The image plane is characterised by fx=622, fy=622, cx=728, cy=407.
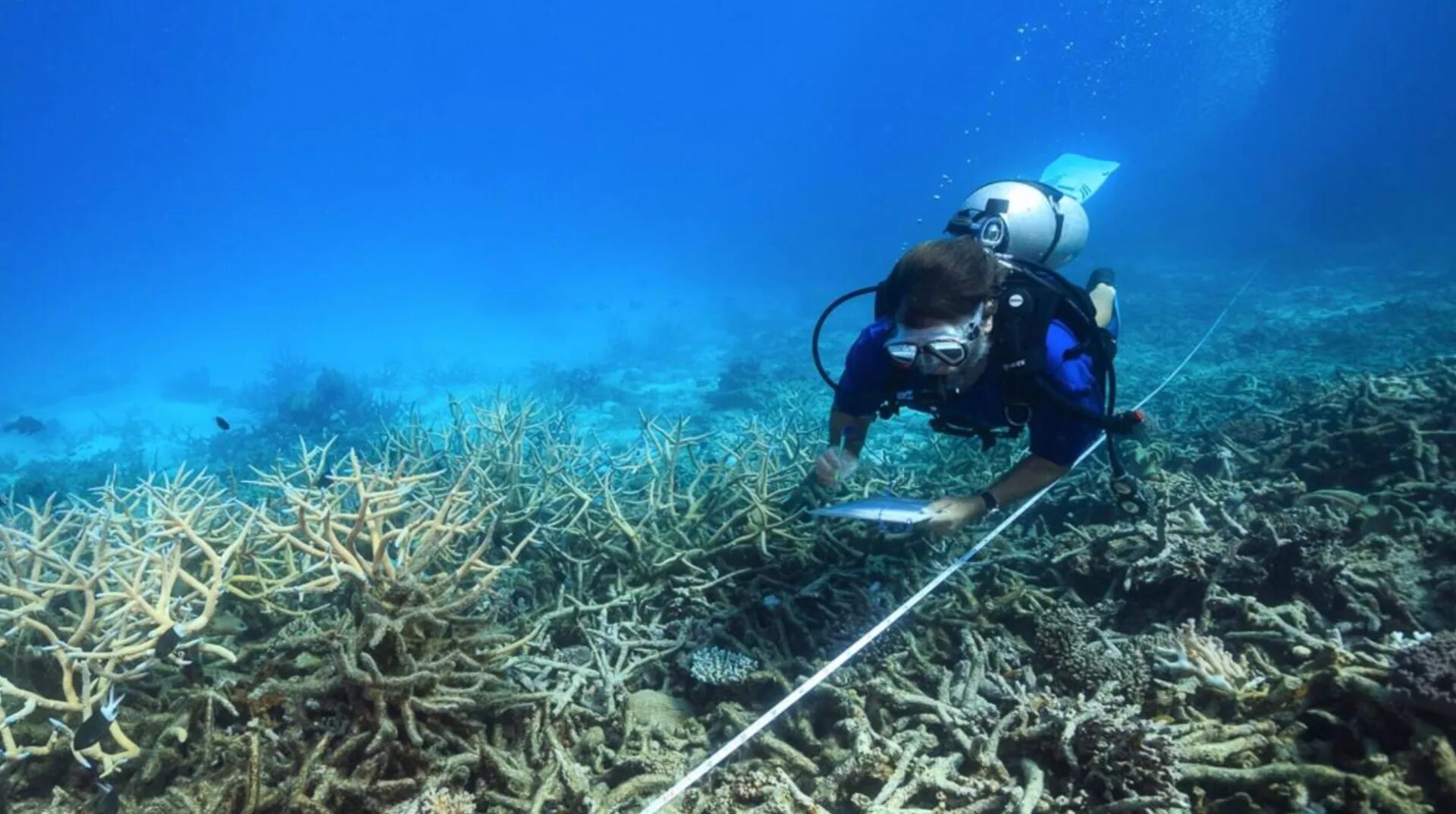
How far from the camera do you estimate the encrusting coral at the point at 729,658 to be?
2.22 m

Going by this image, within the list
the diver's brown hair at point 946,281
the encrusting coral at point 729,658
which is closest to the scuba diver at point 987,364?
the diver's brown hair at point 946,281

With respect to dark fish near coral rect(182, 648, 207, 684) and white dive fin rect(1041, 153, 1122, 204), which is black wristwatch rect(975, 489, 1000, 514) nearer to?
white dive fin rect(1041, 153, 1122, 204)

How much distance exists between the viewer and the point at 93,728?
229cm

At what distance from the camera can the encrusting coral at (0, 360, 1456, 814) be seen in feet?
7.27

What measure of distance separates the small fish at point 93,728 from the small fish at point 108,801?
159 millimetres

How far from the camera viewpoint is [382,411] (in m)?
15.6

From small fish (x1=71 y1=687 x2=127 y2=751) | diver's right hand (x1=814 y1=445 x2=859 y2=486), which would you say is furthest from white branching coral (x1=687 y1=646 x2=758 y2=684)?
small fish (x1=71 y1=687 x2=127 y2=751)

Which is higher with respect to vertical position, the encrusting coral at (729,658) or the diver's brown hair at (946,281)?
the diver's brown hair at (946,281)

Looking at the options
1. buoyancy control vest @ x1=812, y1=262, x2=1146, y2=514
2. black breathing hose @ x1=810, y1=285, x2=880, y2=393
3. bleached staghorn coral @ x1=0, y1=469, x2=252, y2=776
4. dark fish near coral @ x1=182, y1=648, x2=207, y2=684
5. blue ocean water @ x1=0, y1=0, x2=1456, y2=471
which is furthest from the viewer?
blue ocean water @ x1=0, y1=0, x2=1456, y2=471

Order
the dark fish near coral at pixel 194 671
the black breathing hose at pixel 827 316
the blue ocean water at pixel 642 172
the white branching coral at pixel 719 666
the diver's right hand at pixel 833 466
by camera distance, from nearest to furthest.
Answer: the dark fish near coral at pixel 194 671 < the white branching coral at pixel 719 666 < the black breathing hose at pixel 827 316 < the diver's right hand at pixel 833 466 < the blue ocean water at pixel 642 172

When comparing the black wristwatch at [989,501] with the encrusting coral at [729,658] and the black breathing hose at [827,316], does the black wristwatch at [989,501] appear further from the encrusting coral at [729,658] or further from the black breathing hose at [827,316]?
the black breathing hose at [827,316]

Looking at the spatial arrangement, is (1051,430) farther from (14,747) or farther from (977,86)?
(977,86)

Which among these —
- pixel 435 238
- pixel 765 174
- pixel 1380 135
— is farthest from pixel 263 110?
pixel 1380 135

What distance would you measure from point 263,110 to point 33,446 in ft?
481
